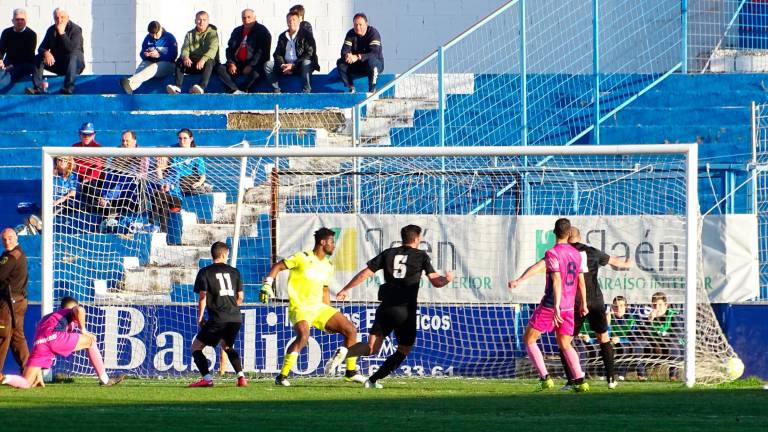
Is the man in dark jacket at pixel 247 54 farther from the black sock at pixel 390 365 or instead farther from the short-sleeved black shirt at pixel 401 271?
the black sock at pixel 390 365

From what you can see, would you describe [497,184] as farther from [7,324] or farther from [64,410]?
[64,410]

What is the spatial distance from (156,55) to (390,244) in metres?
7.18

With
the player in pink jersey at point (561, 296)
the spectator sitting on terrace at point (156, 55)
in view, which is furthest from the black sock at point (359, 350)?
the spectator sitting on terrace at point (156, 55)

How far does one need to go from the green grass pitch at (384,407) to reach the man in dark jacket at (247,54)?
7.36m

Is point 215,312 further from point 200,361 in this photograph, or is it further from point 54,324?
point 54,324

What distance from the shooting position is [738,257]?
16266 mm

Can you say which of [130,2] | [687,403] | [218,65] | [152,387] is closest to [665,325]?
[687,403]

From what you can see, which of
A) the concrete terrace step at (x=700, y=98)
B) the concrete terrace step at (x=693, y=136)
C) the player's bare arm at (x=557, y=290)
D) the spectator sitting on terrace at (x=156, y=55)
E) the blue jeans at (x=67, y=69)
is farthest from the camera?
the spectator sitting on terrace at (x=156, y=55)

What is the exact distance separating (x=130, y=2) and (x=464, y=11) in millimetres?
5732

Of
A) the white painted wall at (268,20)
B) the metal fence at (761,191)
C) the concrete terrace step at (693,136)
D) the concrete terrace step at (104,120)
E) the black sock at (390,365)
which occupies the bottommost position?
the black sock at (390,365)

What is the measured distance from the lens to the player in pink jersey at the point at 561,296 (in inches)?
535

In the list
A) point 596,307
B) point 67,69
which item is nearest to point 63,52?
point 67,69

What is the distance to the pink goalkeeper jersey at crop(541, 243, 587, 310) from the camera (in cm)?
1366

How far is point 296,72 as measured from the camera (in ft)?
70.7
